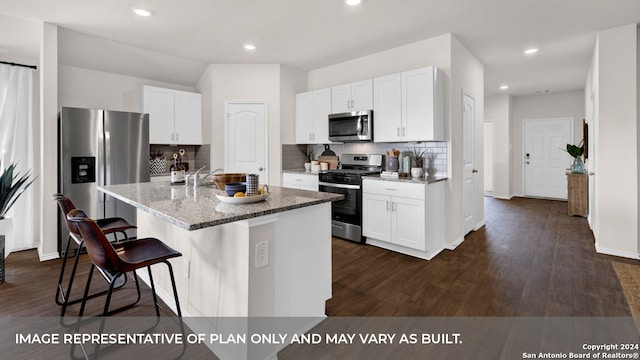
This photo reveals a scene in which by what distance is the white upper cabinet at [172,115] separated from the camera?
4.52 m

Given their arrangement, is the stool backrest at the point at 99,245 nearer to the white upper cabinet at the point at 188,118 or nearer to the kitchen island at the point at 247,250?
the kitchen island at the point at 247,250

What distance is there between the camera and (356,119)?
4.29m

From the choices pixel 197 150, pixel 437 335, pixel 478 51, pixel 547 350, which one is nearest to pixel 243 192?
pixel 437 335

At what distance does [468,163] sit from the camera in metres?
4.39

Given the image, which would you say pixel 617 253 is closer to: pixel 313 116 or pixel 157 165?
pixel 313 116

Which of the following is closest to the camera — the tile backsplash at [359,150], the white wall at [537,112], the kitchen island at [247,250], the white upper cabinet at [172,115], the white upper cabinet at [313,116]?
the kitchen island at [247,250]

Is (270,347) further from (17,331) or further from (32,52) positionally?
(32,52)

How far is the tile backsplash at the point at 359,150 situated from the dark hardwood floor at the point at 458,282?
47.3 inches

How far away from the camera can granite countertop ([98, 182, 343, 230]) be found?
Answer: 1.46 metres

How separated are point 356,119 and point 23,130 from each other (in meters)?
4.17

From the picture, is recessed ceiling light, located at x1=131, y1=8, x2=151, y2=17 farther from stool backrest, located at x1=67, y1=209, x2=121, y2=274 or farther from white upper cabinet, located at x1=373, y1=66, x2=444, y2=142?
white upper cabinet, located at x1=373, y1=66, x2=444, y2=142

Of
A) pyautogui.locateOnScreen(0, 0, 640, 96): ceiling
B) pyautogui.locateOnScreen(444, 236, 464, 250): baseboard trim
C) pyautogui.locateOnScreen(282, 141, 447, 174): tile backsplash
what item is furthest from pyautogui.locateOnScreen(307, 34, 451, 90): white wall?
pyautogui.locateOnScreen(444, 236, 464, 250): baseboard trim

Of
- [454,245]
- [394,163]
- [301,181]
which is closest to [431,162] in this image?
[394,163]

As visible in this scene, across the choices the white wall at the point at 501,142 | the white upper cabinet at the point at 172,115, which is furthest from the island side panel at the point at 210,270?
the white wall at the point at 501,142
